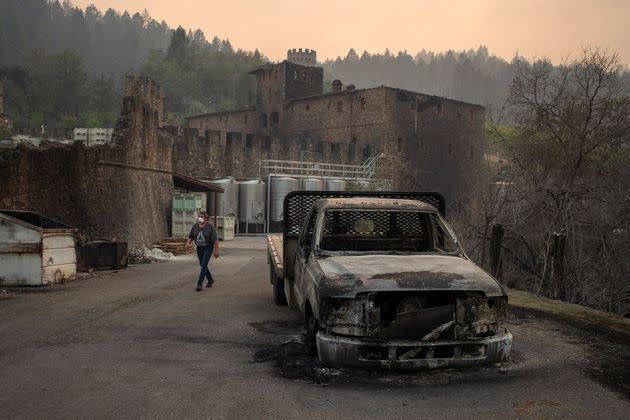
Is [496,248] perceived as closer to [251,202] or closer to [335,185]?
[251,202]

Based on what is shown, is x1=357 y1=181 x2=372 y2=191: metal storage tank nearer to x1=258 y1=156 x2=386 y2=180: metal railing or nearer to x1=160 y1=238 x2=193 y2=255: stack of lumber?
x1=258 y1=156 x2=386 y2=180: metal railing

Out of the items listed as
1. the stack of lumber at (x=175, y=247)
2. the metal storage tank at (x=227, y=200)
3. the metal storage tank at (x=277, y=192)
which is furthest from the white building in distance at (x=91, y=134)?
the stack of lumber at (x=175, y=247)

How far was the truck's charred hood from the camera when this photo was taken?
5684 mm

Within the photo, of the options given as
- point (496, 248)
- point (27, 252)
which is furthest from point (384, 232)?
point (27, 252)

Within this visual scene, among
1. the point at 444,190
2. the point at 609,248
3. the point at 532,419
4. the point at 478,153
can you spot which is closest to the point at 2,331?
the point at 532,419

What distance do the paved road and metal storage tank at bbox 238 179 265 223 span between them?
2719 cm

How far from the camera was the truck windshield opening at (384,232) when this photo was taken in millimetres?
8047

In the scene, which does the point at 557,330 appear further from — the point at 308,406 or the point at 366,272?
the point at 308,406

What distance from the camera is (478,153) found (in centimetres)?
6381

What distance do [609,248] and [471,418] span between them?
13591 mm

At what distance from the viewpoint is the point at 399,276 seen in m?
5.85

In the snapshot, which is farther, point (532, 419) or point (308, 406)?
point (308, 406)

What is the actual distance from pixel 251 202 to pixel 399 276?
3151cm

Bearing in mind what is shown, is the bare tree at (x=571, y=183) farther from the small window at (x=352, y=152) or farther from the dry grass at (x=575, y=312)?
the small window at (x=352, y=152)
